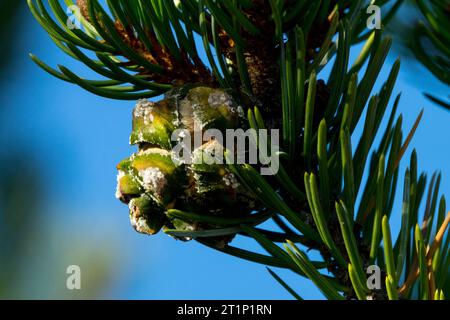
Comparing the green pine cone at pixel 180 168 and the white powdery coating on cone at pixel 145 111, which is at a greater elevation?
the white powdery coating on cone at pixel 145 111

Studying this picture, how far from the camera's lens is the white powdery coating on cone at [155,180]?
63 cm

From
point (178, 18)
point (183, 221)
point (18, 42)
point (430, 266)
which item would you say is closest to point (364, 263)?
point (430, 266)

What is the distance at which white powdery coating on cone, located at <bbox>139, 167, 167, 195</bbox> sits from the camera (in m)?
0.63

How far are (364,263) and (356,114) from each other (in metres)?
0.13

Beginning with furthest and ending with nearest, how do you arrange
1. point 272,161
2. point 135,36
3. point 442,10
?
point 442,10, point 135,36, point 272,161

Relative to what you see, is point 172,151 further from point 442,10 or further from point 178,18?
point 442,10

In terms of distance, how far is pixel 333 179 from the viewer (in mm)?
665

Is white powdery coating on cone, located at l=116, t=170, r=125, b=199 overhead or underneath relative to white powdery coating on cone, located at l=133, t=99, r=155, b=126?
underneath

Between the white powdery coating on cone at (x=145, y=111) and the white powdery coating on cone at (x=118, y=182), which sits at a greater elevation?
the white powdery coating on cone at (x=145, y=111)

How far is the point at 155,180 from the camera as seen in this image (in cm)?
63

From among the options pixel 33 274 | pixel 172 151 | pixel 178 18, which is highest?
pixel 178 18

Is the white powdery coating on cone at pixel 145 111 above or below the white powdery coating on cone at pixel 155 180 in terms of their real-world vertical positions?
above

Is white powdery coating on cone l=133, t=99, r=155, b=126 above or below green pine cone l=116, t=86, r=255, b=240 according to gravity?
above

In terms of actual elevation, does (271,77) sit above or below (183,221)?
above
